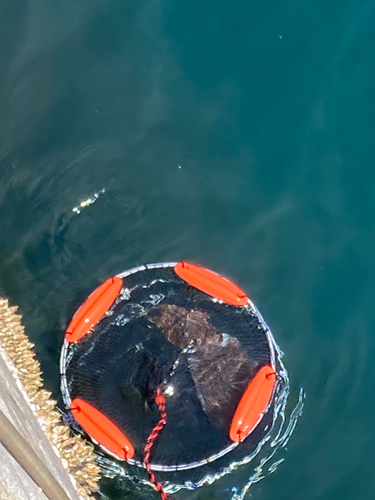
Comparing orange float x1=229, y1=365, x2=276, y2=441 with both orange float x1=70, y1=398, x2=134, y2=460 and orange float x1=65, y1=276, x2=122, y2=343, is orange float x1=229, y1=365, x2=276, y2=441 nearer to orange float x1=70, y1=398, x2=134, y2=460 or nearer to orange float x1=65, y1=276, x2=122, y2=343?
orange float x1=70, y1=398, x2=134, y2=460

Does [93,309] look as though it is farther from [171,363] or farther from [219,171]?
[219,171]

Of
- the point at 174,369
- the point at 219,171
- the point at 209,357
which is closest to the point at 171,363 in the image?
the point at 174,369

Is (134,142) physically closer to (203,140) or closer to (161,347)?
(203,140)

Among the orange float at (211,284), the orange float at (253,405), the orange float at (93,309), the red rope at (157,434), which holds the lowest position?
the orange float at (253,405)

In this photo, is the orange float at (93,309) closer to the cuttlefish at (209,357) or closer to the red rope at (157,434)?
the cuttlefish at (209,357)

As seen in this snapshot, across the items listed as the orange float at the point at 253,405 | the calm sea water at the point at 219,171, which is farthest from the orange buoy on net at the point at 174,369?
the calm sea water at the point at 219,171

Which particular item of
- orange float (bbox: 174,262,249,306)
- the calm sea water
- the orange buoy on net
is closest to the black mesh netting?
the orange buoy on net
